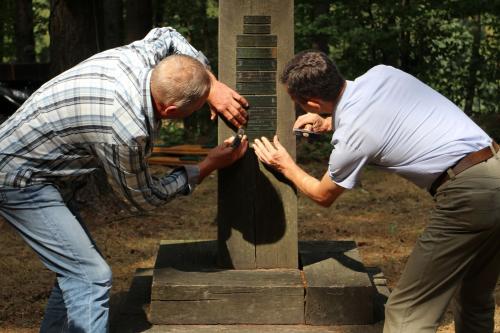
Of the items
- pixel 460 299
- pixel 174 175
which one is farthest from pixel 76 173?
pixel 460 299

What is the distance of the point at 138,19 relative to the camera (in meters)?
13.0

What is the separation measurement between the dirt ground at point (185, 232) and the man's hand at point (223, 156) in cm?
119

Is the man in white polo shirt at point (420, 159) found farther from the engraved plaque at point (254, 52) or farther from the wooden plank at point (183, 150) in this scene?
the wooden plank at point (183, 150)

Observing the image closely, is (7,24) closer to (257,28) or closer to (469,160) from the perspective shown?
(257,28)

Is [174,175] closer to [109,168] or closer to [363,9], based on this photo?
[109,168]

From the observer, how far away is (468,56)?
44.1 ft

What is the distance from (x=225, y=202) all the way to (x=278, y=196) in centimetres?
31

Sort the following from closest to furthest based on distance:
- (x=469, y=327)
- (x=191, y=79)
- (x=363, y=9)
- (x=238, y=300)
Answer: (x=191, y=79) → (x=469, y=327) → (x=238, y=300) → (x=363, y=9)

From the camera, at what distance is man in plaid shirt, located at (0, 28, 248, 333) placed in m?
3.66

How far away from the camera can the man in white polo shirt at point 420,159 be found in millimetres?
3725

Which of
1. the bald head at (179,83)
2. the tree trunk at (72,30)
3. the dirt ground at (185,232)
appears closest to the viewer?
the bald head at (179,83)

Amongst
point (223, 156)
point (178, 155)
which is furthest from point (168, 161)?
point (223, 156)

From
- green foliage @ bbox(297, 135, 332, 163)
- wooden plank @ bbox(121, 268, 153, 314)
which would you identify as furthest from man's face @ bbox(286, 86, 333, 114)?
green foliage @ bbox(297, 135, 332, 163)

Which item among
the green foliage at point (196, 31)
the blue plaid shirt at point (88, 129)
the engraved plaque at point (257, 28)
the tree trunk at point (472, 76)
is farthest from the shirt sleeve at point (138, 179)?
the tree trunk at point (472, 76)
